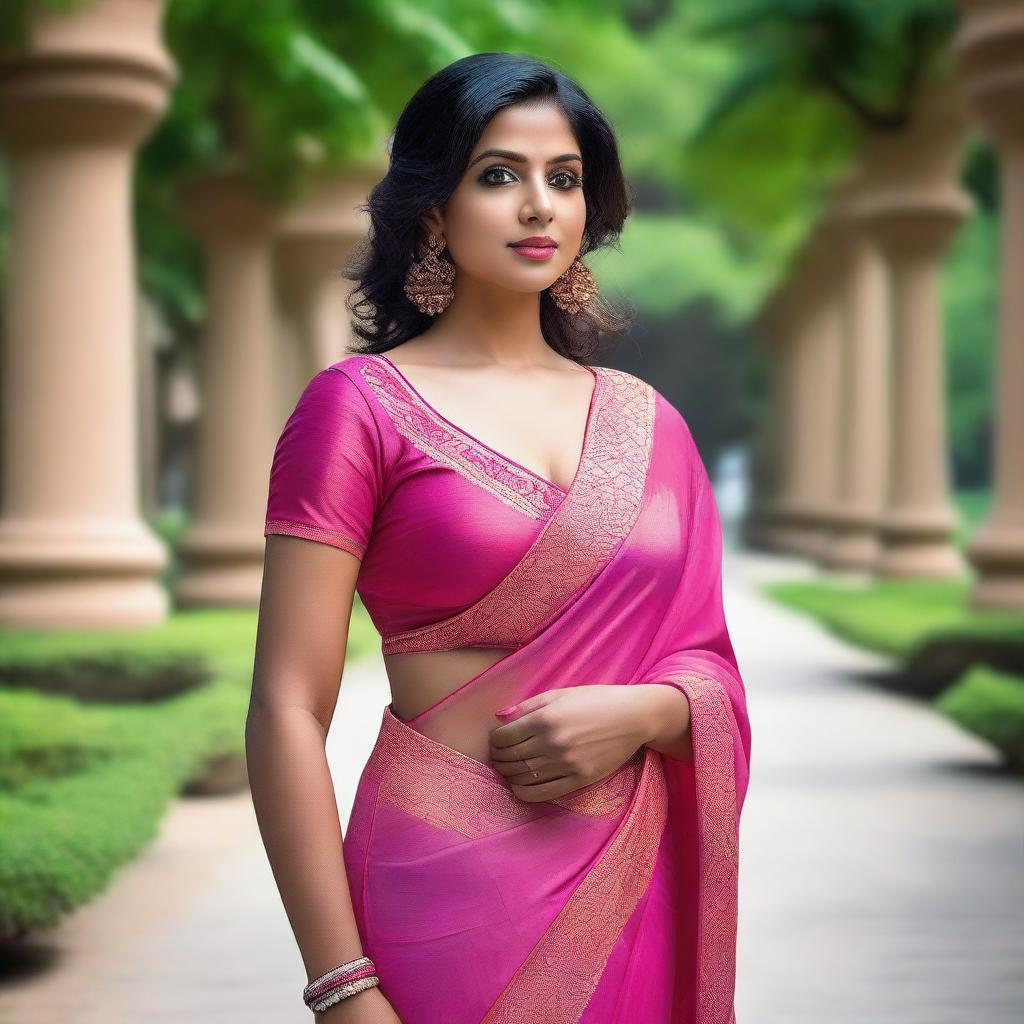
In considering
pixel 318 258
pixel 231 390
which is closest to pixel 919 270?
pixel 318 258

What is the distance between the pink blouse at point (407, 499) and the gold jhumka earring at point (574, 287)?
0.37m

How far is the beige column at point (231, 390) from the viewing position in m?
12.3

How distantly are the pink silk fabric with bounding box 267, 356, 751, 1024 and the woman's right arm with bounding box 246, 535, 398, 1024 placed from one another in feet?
0.17

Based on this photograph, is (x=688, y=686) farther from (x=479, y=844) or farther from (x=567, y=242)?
(x=567, y=242)

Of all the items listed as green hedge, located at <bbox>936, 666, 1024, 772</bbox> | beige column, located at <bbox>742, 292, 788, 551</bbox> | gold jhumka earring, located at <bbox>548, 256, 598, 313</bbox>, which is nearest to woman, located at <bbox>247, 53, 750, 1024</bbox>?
gold jhumka earring, located at <bbox>548, 256, 598, 313</bbox>

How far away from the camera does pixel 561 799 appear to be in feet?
6.49

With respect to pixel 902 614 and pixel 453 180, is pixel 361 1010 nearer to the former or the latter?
pixel 453 180

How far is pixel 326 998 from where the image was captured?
1880 millimetres

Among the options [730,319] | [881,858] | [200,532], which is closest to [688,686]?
[881,858]

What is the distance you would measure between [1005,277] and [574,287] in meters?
8.25

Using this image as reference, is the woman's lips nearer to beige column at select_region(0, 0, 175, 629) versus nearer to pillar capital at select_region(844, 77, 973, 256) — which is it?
beige column at select_region(0, 0, 175, 629)

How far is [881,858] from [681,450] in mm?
4374

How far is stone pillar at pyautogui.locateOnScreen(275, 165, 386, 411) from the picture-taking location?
47.2ft

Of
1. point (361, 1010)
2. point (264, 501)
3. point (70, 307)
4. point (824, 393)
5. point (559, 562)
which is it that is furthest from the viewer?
point (824, 393)
